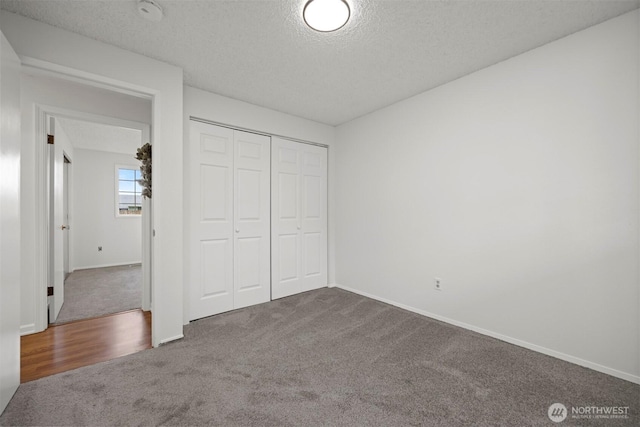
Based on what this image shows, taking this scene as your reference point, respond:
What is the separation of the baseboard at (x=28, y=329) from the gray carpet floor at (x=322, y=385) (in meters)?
1.08

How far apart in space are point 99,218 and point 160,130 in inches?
189

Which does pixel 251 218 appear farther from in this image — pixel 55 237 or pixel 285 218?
pixel 55 237

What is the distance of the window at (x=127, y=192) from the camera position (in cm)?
602

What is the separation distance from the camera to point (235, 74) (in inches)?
104

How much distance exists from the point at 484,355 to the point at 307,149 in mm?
3120

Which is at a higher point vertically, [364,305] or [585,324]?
[585,324]

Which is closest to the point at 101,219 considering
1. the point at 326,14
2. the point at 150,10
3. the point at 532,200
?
the point at 150,10

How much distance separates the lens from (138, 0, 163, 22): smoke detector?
5.65 ft

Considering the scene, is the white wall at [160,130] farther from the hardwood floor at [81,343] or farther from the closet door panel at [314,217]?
the closet door panel at [314,217]

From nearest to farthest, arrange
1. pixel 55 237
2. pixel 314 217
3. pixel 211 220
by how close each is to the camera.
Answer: pixel 55 237 < pixel 211 220 < pixel 314 217

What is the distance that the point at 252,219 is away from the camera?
132 inches

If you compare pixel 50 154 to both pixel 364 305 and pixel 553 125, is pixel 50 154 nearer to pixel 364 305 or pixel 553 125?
pixel 364 305

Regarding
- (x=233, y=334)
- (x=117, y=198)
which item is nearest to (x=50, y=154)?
(x=233, y=334)

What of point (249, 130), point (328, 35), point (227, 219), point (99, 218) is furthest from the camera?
point (99, 218)
